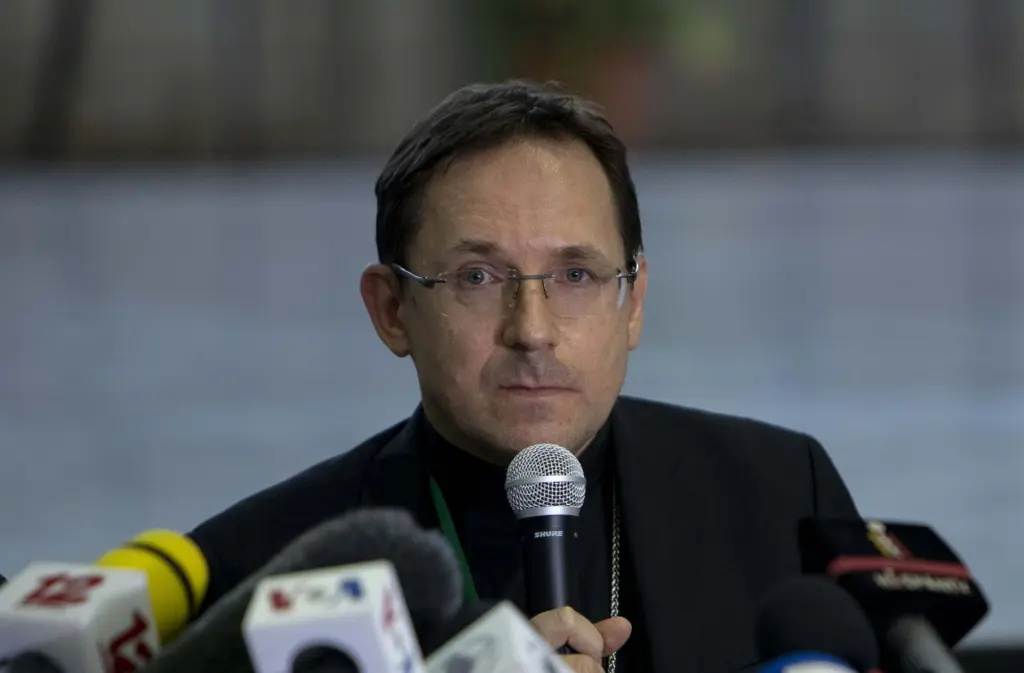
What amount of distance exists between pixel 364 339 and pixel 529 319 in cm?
603

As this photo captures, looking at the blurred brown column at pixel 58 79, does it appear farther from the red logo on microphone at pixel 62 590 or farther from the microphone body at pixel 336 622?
the microphone body at pixel 336 622

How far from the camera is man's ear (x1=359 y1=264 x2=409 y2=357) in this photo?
2215mm

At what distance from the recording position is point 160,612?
1174 millimetres

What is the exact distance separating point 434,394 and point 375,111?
1226 cm

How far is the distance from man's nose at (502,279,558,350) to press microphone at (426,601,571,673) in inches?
39.1

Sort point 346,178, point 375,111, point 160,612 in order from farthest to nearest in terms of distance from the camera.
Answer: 1. point 375,111
2. point 346,178
3. point 160,612

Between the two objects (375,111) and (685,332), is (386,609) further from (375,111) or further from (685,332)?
(375,111)

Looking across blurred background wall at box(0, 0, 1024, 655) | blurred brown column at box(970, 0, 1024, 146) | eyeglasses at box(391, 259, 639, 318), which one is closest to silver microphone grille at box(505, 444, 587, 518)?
eyeglasses at box(391, 259, 639, 318)

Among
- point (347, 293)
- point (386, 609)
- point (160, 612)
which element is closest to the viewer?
point (386, 609)

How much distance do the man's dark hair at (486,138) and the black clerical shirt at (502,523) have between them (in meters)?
0.28

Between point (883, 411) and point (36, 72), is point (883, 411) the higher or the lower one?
the lower one

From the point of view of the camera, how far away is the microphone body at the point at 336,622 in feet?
2.77

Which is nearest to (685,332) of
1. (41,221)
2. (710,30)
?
(41,221)

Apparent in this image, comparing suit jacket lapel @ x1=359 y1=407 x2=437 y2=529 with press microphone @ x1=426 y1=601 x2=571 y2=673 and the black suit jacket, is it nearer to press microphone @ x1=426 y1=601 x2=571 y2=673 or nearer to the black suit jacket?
the black suit jacket
